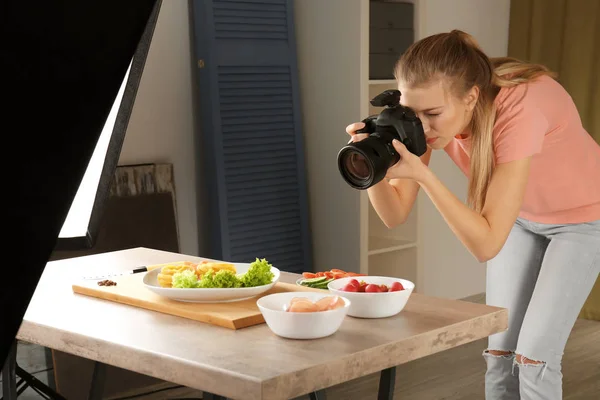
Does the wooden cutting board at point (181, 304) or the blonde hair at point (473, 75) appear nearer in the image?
the wooden cutting board at point (181, 304)

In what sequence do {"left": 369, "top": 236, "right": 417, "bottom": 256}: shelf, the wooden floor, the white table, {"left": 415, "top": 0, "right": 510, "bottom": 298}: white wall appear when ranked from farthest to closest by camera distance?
{"left": 415, "top": 0, "right": 510, "bottom": 298}: white wall < {"left": 369, "top": 236, "right": 417, "bottom": 256}: shelf < the wooden floor < the white table

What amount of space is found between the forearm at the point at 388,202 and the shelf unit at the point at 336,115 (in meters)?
1.66

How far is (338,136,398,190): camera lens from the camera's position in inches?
58.4

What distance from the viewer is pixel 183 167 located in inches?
138

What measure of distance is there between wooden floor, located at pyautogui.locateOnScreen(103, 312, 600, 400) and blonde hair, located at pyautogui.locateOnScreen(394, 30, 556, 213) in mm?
1510

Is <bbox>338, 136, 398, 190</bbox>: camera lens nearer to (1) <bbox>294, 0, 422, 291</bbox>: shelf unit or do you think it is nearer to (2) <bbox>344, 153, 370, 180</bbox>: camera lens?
(2) <bbox>344, 153, 370, 180</bbox>: camera lens

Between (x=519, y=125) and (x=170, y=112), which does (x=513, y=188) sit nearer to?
(x=519, y=125)

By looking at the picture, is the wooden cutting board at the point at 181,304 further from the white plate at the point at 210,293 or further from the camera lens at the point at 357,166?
the camera lens at the point at 357,166

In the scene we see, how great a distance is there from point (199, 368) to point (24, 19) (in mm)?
1034

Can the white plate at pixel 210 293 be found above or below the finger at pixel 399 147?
below

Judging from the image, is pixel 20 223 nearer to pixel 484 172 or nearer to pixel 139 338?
pixel 139 338

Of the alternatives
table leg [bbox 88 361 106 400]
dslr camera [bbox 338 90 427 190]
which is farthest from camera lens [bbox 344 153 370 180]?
table leg [bbox 88 361 106 400]

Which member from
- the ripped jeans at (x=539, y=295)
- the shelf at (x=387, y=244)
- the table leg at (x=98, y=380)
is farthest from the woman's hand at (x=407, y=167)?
the shelf at (x=387, y=244)

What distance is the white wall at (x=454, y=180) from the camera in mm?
4441
